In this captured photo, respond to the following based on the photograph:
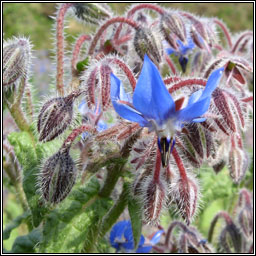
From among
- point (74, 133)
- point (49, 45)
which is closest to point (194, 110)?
point (74, 133)

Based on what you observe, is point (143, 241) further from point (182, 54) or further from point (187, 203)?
point (182, 54)

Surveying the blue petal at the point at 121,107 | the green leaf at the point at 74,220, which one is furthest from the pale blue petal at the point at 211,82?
the green leaf at the point at 74,220

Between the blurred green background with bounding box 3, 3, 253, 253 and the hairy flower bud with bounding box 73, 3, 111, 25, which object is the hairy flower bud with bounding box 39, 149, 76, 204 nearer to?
the blurred green background with bounding box 3, 3, 253, 253

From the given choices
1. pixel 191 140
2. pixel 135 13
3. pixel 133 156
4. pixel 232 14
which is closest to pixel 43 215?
pixel 133 156

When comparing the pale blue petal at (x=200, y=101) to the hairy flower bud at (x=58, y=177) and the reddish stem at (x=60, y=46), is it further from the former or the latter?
the reddish stem at (x=60, y=46)

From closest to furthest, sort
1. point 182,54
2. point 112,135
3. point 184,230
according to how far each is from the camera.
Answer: point 112,135, point 184,230, point 182,54

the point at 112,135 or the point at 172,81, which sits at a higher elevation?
the point at 172,81
